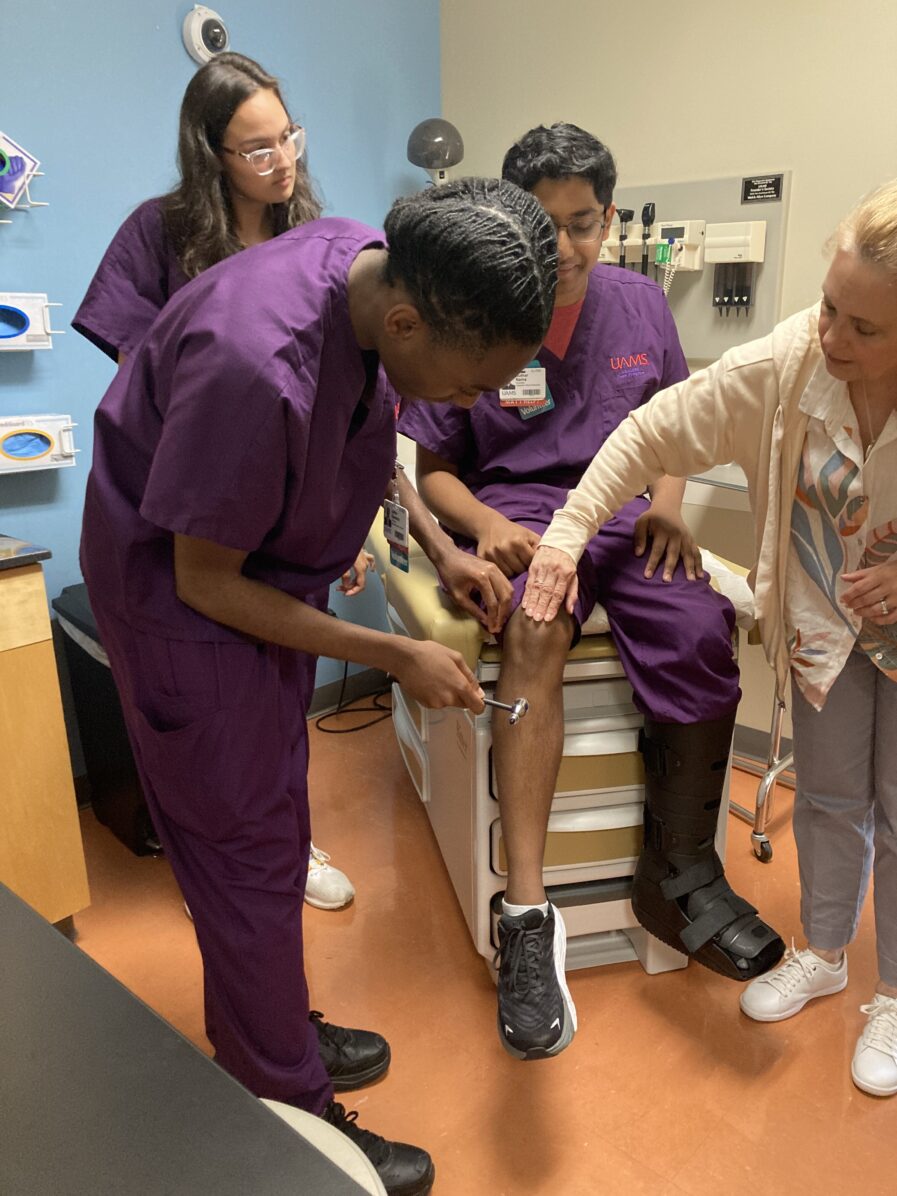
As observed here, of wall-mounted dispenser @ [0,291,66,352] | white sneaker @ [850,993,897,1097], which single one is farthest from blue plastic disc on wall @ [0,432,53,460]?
Result: white sneaker @ [850,993,897,1097]

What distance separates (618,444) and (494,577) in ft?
0.95

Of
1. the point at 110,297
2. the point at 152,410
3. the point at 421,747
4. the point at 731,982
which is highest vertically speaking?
the point at 110,297

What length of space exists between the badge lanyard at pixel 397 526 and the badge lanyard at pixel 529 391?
320 mm

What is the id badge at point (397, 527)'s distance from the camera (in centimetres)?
134

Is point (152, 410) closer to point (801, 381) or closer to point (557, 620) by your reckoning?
point (557, 620)

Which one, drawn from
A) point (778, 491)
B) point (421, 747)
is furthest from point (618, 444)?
point (421, 747)

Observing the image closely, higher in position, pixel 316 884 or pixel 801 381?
pixel 801 381

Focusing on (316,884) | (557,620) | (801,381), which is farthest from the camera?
(316,884)

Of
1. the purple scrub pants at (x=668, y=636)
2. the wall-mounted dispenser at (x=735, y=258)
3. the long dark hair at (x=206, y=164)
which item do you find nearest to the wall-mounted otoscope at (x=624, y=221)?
the wall-mounted dispenser at (x=735, y=258)

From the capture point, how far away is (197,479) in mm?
873

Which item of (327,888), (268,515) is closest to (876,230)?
(268,515)

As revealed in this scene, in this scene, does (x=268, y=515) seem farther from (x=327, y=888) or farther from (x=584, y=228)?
(x=327, y=888)

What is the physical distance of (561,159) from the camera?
1.50 meters

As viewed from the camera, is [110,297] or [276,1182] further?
[110,297]
